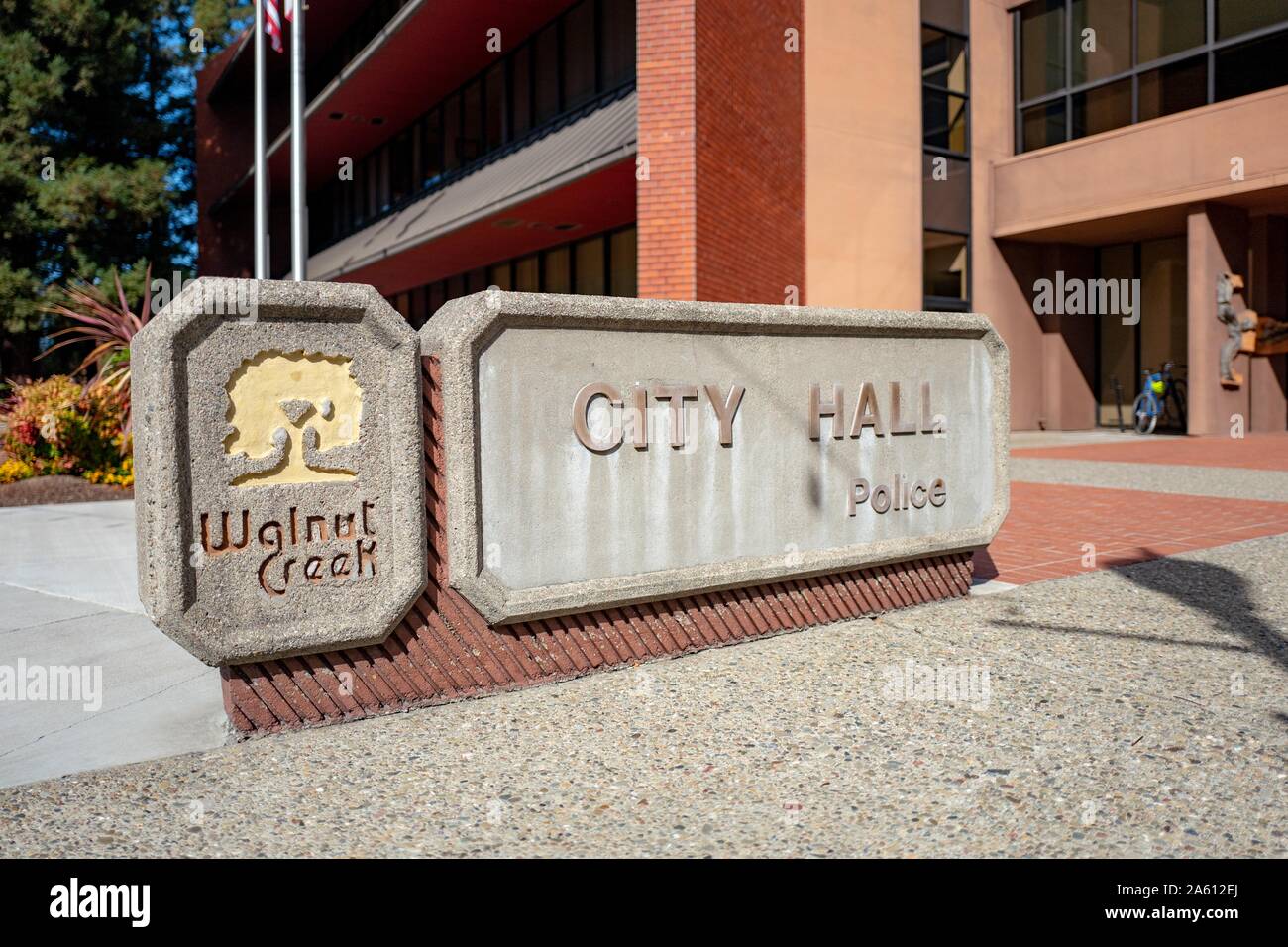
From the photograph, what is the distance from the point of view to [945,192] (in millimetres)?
21906

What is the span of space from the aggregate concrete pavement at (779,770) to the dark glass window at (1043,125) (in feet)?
64.9

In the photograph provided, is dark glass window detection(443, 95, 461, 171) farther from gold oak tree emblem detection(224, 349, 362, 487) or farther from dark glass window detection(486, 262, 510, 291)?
gold oak tree emblem detection(224, 349, 362, 487)

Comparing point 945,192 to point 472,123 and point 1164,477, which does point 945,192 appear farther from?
point 1164,477

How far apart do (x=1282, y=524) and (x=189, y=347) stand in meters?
8.61

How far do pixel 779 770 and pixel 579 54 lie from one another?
15985 mm

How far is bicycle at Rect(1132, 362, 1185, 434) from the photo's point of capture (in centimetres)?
2186

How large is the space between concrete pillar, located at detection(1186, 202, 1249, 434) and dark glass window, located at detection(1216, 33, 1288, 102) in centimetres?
204

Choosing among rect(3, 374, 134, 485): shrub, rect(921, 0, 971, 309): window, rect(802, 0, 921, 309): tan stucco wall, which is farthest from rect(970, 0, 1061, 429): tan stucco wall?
Result: rect(3, 374, 134, 485): shrub

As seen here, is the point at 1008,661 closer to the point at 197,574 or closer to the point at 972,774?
the point at 972,774

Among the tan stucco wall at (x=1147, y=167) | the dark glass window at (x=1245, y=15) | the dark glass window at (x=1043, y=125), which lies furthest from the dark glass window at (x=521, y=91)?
the dark glass window at (x=1245, y=15)

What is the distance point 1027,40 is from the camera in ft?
75.7

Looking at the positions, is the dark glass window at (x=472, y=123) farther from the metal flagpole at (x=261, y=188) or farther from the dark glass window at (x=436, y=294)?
the dark glass window at (x=436, y=294)

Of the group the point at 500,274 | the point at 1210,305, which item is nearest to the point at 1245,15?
the point at 1210,305
